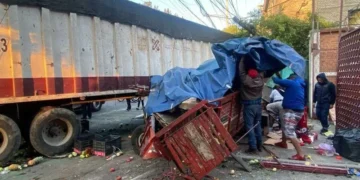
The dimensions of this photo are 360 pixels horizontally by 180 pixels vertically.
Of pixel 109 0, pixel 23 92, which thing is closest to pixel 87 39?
pixel 109 0

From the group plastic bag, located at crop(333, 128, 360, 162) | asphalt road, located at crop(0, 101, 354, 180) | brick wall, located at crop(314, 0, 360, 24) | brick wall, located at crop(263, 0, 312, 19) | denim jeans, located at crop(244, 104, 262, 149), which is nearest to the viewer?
asphalt road, located at crop(0, 101, 354, 180)

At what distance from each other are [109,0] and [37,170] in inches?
145

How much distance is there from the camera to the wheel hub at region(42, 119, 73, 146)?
223 inches

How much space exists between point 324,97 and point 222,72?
3.55m

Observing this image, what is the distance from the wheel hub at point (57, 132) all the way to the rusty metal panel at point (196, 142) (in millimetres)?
2919

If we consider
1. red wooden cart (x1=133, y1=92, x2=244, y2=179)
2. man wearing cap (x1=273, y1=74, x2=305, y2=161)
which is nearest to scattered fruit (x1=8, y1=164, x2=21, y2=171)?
red wooden cart (x1=133, y1=92, x2=244, y2=179)

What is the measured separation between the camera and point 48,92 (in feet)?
17.8

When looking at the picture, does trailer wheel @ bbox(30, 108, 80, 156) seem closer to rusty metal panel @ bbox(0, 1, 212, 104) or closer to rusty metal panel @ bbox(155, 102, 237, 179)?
rusty metal panel @ bbox(0, 1, 212, 104)

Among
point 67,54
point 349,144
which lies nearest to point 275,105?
point 349,144

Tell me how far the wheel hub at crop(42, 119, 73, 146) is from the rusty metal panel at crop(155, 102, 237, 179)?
9.58 feet

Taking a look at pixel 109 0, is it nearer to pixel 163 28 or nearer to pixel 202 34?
pixel 163 28

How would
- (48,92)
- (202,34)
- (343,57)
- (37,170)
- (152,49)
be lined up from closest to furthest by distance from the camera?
(37,170) < (48,92) < (343,57) < (152,49) < (202,34)

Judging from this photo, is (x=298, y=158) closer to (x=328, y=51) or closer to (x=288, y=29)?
(x=328, y=51)

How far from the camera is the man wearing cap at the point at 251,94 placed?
16.5 ft
